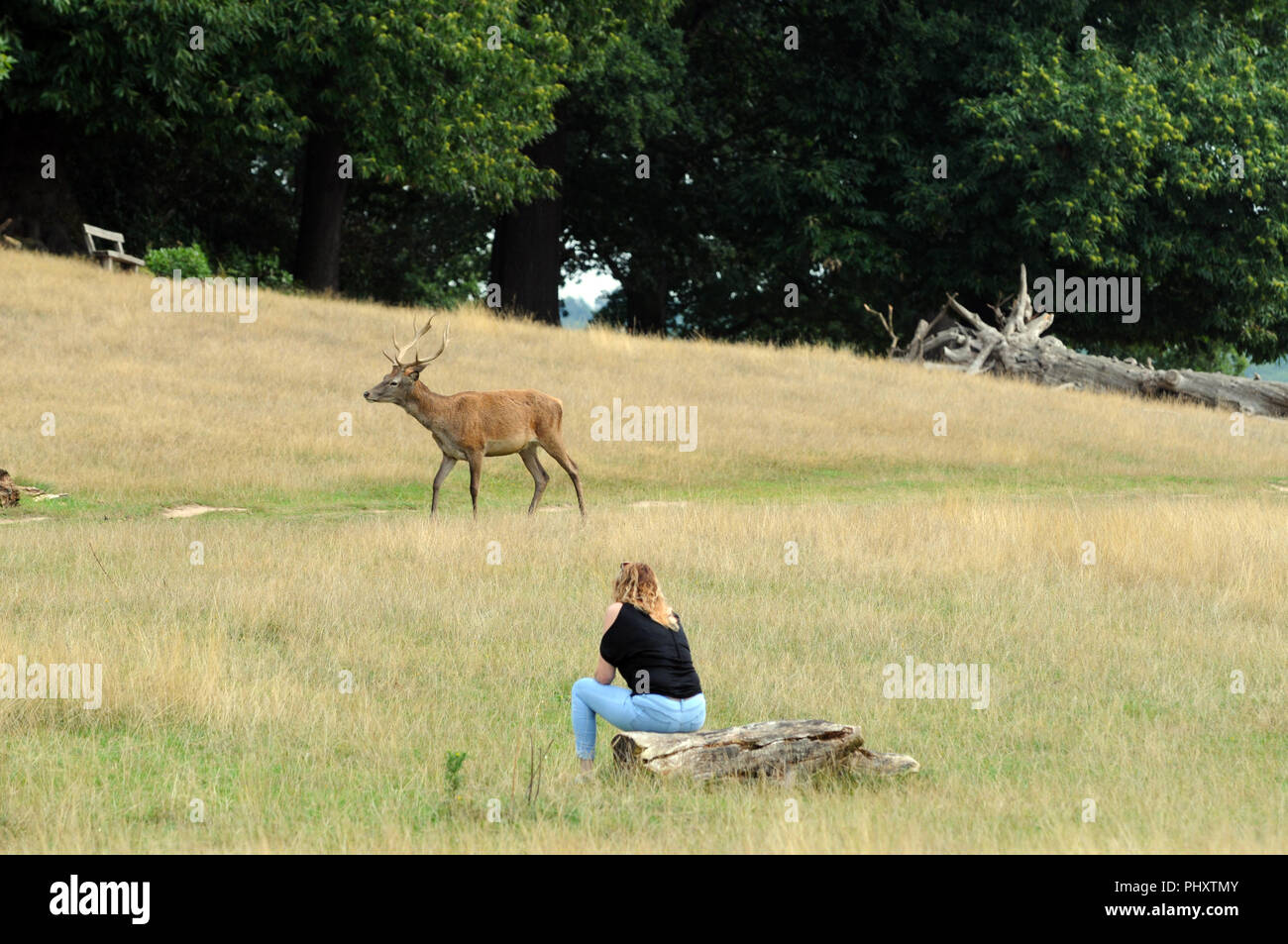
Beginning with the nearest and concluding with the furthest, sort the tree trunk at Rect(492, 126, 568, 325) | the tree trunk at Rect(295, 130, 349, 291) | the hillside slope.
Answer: the hillside slope, the tree trunk at Rect(295, 130, 349, 291), the tree trunk at Rect(492, 126, 568, 325)

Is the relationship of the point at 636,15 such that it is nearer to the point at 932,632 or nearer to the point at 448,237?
the point at 448,237

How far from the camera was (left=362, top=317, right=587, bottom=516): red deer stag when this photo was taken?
15.6 metres

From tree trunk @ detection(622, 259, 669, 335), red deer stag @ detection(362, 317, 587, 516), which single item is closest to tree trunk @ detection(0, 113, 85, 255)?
tree trunk @ detection(622, 259, 669, 335)

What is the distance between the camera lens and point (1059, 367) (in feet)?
100

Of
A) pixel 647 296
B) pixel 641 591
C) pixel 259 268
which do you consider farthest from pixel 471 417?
pixel 647 296

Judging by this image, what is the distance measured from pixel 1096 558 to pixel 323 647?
6.88 metres

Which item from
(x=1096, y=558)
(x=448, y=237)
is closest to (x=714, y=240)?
(x=448, y=237)

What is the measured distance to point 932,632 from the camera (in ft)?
32.1

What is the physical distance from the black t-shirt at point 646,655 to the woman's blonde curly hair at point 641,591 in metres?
0.04

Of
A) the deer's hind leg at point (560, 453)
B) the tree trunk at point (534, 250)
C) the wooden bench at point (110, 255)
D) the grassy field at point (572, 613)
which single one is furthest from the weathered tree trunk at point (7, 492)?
the tree trunk at point (534, 250)

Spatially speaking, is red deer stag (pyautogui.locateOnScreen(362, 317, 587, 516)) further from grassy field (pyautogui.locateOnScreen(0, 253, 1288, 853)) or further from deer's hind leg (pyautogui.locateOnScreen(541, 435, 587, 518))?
grassy field (pyautogui.locateOnScreen(0, 253, 1288, 853))

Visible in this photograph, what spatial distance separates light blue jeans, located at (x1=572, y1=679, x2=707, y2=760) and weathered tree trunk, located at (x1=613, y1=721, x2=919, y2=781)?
0.18 m

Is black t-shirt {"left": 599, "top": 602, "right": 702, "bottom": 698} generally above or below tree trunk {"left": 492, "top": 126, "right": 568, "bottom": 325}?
below

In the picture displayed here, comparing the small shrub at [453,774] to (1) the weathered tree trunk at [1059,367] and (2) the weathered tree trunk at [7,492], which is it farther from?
(1) the weathered tree trunk at [1059,367]
